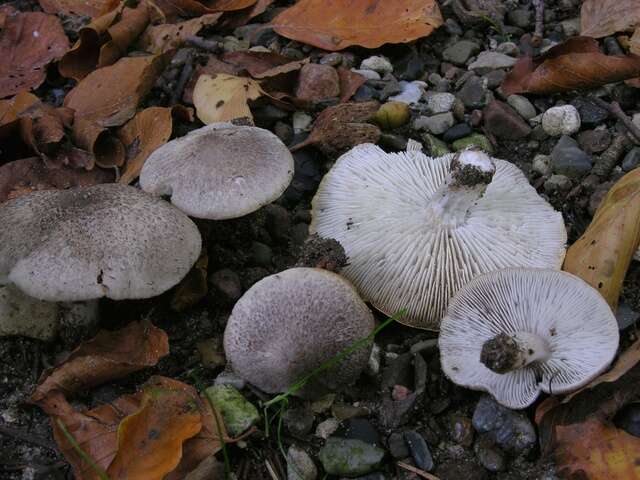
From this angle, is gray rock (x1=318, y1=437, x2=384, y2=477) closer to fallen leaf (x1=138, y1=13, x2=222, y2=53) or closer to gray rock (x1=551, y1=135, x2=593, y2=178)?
gray rock (x1=551, y1=135, x2=593, y2=178)

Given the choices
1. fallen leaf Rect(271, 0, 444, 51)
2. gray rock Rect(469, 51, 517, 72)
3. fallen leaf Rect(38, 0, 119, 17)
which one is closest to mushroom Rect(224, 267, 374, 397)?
fallen leaf Rect(271, 0, 444, 51)

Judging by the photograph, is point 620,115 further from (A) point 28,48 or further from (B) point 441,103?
(A) point 28,48

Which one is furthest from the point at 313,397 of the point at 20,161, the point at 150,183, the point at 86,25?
the point at 86,25

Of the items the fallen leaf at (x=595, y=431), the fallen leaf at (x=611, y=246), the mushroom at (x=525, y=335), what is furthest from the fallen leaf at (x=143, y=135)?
the fallen leaf at (x=595, y=431)

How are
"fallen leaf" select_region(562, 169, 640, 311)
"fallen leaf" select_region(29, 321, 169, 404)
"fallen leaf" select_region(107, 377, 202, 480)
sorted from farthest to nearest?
"fallen leaf" select_region(562, 169, 640, 311), "fallen leaf" select_region(29, 321, 169, 404), "fallen leaf" select_region(107, 377, 202, 480)

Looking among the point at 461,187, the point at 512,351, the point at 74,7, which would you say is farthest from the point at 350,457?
the point at 74,7

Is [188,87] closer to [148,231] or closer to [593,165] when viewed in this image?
[148,231]
